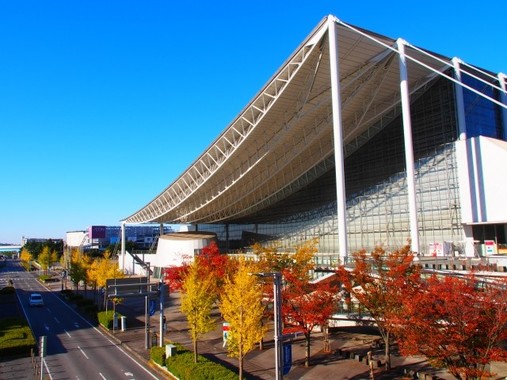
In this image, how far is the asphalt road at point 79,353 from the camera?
20344 mm

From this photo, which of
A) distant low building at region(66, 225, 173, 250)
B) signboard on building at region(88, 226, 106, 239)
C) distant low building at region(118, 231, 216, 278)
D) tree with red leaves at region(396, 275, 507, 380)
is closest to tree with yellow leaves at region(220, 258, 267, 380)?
tree with red leaves at region(396, 275, 507, 380)

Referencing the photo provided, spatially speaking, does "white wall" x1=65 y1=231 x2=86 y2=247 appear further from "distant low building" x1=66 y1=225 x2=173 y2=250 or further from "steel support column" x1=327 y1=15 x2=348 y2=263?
"steel support column" x1=327 y1=15 x2=348 y2=263

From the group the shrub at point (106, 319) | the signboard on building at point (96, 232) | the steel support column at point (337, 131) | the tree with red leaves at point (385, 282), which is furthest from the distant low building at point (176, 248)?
the signboard on building at point (96, 232)

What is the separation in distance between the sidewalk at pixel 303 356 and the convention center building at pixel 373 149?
201 inches

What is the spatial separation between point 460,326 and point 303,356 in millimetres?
10851

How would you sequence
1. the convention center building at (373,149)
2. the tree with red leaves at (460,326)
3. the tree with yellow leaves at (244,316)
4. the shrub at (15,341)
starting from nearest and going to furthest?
the tree with red leaves at (460,326) → the tree with yellow leaves at (244,316) → the shrub at (15,341) → the convention center building at (373,149)

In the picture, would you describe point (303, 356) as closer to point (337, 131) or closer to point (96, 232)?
point (337, 131)

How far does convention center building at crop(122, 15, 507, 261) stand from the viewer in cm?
3148

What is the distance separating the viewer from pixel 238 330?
17906mm

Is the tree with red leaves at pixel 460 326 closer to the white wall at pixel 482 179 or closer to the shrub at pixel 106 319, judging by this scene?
the white wall at pixel 482 179

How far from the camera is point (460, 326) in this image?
13422 mm

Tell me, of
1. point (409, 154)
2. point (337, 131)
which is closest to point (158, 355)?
point (337, 131)

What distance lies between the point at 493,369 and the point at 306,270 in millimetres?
9431

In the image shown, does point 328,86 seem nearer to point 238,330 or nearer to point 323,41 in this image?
point 323,41
